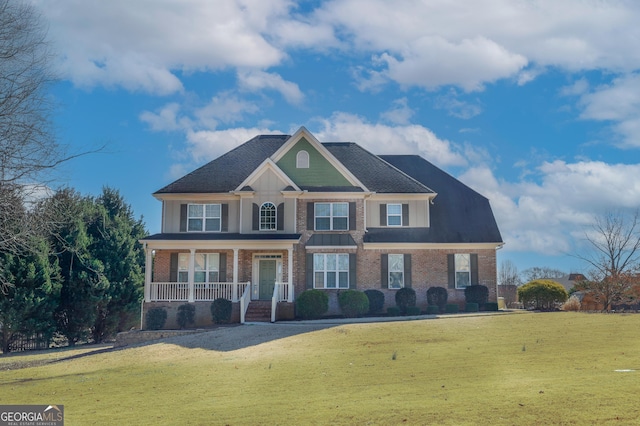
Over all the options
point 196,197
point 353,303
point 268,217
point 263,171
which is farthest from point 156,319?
point 353,303

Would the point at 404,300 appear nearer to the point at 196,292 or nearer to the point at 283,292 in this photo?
the point at 283,292

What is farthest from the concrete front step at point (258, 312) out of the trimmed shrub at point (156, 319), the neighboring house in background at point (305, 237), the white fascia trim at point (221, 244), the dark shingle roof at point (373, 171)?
the dark shingle roof at point (373, 171)

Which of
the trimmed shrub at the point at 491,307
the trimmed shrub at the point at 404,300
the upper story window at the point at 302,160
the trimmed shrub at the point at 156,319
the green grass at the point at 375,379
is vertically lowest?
the green grass at the point at 375,379

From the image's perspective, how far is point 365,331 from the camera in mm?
21984

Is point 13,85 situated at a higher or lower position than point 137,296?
higher

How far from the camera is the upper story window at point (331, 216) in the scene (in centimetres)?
3147

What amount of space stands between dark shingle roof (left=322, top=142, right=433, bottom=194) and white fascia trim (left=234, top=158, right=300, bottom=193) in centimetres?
466

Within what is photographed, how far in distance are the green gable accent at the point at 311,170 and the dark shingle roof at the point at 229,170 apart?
8.92 ft

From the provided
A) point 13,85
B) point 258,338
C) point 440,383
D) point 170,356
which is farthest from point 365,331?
point 13,85

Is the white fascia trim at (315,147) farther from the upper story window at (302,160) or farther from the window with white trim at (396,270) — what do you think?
the window with white trim at (396,270)

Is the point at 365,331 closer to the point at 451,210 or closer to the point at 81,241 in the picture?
the point at 451,210

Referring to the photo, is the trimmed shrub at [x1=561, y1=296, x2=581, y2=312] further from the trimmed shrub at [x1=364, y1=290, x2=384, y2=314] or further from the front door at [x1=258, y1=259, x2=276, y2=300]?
the front door at [x1=258, y1=259, x2=276, y2=300]

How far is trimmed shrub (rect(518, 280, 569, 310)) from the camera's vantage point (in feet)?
97.2

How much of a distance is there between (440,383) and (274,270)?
62.6ft
